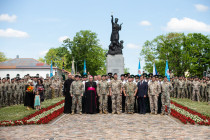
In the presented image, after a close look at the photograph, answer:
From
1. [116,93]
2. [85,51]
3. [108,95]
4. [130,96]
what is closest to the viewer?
[116,93]

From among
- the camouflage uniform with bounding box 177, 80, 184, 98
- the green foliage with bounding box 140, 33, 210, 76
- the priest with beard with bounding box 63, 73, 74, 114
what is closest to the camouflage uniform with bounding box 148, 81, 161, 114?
the priest with beard with bounding box 63, 73, 74, 114

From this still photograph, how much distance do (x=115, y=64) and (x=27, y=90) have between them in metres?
10.3

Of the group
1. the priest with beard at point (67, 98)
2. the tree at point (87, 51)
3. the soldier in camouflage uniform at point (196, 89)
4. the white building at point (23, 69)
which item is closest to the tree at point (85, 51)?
the tree at point (87, 51)

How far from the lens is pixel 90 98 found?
1417cm

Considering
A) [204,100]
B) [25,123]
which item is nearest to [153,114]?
[25,123]

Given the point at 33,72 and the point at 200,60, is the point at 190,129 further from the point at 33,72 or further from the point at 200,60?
the point at 33,72

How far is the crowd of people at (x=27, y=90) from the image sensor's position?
51.9 feet

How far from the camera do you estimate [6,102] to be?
1989 cm

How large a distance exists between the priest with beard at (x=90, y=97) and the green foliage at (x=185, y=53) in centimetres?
4382

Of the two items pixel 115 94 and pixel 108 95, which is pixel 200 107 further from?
pixel 108 95

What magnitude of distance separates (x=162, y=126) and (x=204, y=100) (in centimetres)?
1462

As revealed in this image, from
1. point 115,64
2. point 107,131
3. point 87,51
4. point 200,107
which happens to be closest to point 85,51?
point 87,51

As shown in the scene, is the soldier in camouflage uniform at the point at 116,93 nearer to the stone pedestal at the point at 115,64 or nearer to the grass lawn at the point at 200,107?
the grass lawn at the point at 200,107

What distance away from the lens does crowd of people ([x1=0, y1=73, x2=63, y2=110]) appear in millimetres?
15820
